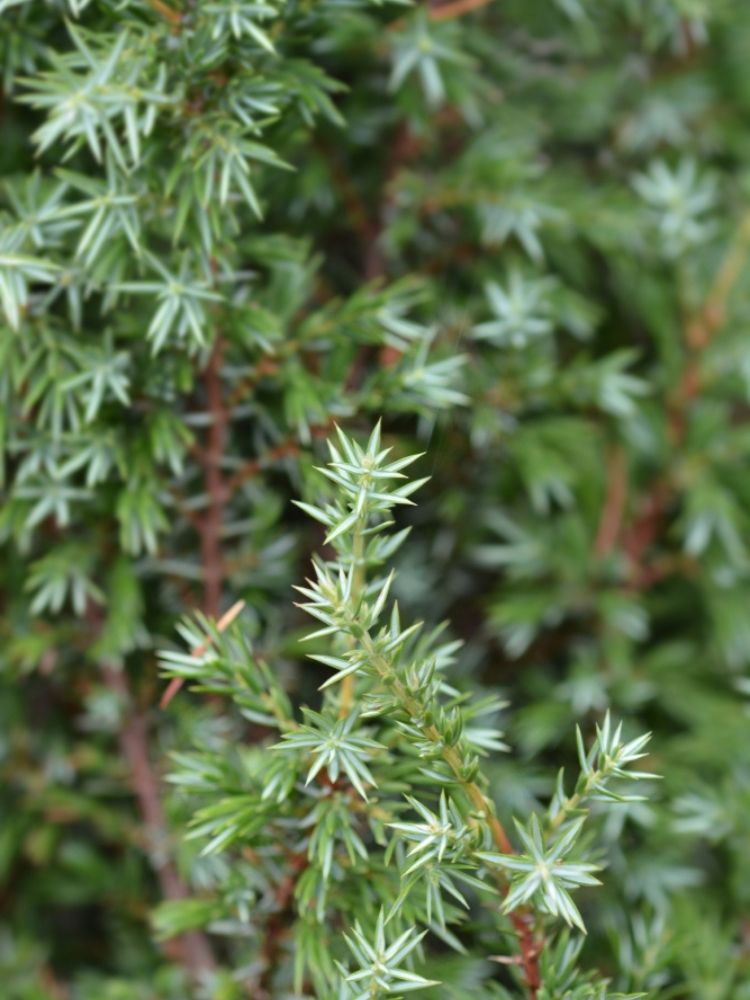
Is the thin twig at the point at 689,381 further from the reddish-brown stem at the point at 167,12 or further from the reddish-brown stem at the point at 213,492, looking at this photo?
the reddish-brown stem at the point at 167,12

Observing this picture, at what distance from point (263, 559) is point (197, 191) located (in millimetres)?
269

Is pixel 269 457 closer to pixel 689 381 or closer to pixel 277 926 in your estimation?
pixel 277 926

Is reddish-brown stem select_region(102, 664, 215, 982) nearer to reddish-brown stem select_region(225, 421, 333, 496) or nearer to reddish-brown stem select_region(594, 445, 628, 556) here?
reddish-brown stem select_region(225, 421, 333, 496)

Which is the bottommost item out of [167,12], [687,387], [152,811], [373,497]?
[152,811]

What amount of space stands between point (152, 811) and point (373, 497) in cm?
42

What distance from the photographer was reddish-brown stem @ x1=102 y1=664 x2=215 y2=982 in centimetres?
78

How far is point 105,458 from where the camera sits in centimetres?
67

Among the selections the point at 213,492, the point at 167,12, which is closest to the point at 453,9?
the point at 167,12

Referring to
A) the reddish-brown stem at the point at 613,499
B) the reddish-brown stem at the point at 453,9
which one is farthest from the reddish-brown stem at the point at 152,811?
the reddish-brown stem at the point at 453,9

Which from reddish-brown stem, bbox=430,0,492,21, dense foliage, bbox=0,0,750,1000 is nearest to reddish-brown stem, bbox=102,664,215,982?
dense foliage, bbox=0,0,750,1000

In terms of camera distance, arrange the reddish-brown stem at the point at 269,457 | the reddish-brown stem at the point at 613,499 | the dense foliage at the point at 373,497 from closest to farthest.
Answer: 1. the dense foliage at the point at 373,497
2. the reddish-brown stem at the point at 269,457
3. the reddish-brown stem at the point at 613,499

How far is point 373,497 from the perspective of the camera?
1.52 feet

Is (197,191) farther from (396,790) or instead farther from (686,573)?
(686,573)

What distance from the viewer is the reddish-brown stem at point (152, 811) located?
0.78 meters
